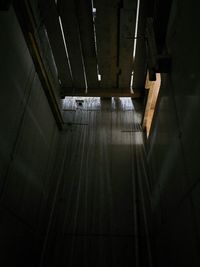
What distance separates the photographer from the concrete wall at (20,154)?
218cm

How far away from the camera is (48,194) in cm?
346

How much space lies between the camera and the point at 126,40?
11.6 ft

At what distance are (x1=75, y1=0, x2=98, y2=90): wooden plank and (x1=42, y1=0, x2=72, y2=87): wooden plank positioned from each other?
35 cm

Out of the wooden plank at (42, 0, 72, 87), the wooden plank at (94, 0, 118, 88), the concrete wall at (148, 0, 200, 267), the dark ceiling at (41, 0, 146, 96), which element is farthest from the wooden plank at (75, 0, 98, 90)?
the concrete wall at (148, 0, 200, 267)

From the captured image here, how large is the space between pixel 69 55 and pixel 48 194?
241 cm

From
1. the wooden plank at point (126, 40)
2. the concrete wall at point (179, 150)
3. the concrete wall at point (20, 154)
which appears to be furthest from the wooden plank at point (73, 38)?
the concrete wall at point (179, 150)

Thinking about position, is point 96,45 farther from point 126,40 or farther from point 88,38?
point 126,40

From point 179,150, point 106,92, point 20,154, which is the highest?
point 106,92

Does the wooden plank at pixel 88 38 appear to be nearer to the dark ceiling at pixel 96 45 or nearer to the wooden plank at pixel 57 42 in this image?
the dark ceiling at pixel 96 45

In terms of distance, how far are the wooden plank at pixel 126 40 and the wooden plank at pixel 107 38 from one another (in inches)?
4.3

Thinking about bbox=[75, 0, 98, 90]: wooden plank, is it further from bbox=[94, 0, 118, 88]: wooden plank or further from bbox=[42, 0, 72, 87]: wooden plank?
bbox=[42, 0, 72, 87]: wooden plank

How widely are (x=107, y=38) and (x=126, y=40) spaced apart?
0.31m

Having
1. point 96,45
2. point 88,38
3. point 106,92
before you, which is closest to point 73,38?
point 88,38

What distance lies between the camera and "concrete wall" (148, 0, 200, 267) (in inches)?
61.6
